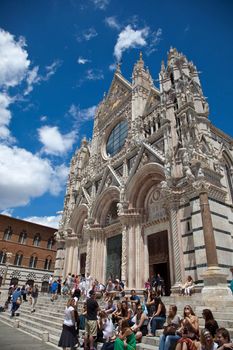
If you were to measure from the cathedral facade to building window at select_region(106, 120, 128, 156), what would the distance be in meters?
0.11

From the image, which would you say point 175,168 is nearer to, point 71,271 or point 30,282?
point 71,271

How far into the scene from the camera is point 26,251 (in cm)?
3073

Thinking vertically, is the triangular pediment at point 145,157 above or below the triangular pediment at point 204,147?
above

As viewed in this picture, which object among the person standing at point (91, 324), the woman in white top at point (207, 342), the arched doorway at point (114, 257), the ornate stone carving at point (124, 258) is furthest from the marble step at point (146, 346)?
the arched doorway at point (114, 257)

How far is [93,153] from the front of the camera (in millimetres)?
23750

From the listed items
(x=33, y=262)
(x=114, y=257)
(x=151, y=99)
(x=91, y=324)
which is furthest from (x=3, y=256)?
(x=91, y=324)

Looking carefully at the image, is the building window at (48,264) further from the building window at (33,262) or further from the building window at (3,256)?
the building window at (3,256)

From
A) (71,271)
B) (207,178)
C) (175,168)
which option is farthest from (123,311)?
(71,271)

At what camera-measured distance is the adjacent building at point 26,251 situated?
28531 mm

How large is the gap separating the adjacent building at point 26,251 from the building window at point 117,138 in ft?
55.9

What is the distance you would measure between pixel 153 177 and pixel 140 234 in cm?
347

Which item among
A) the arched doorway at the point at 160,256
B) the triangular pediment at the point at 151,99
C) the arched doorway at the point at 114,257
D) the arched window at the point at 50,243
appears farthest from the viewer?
the arched window at the point at 50,243

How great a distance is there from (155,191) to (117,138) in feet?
26.9

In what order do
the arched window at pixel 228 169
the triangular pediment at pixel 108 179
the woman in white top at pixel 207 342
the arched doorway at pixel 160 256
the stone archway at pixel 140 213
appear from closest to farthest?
1. the woman in white top at pixel 207 342
2. the arched doorway at pixel 160 256
3. the stone archway at pixel 140 213
4. the arched window at pixel 228 169
5. the triangular pediment at pixel 108 179
